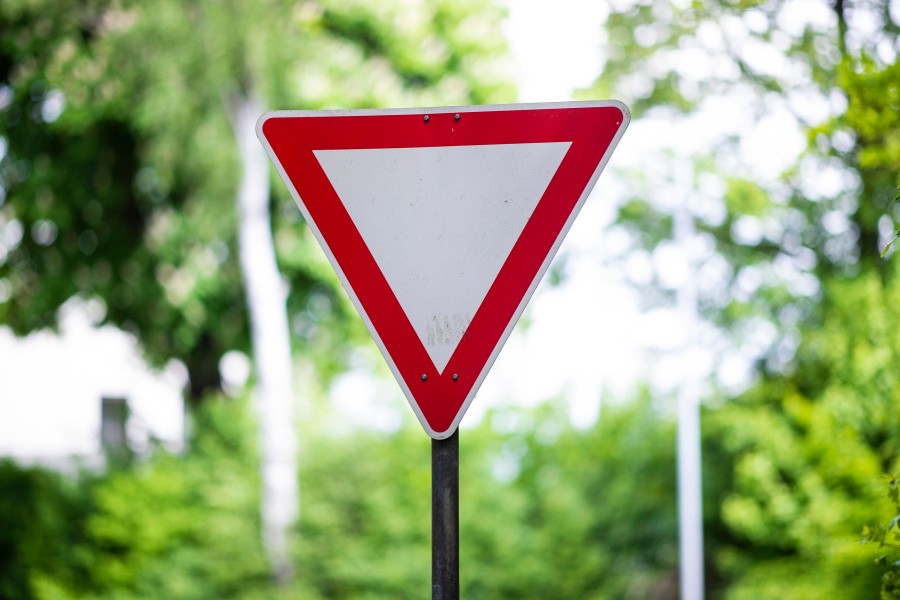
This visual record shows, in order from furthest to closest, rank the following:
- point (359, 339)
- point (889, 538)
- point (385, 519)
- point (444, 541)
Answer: point (359, 339)
point (385, 519)
point (889, 538)
point (444, 541)

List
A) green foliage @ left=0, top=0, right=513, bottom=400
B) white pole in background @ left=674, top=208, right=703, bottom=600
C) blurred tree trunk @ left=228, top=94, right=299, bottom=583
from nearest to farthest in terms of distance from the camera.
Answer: white pole in background @ left=674, top=208, right=703, bottom=600, blurred tree trunk @ left=228, top=94, right=299, bottom=583, green foliage @ left=0, top=0, right=513, bottom=400

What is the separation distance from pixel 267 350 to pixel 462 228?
36.1 feet

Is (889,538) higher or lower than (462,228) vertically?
lower

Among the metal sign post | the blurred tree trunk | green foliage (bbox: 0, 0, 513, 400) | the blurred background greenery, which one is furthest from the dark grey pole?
green foliage (bbox: 0, 0, 513, 400)

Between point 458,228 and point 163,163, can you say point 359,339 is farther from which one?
point 458,228

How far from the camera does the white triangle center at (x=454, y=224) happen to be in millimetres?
2172

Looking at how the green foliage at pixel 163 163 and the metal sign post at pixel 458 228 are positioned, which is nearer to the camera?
the metal sign post at pixel 458 228

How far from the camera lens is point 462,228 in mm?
2182

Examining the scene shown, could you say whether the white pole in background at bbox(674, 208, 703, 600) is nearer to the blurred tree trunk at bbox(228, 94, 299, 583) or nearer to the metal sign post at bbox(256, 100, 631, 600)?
the blurred tree trunk at bbox(228, 94, 299, 583)

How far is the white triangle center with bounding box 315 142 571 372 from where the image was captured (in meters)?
2.17

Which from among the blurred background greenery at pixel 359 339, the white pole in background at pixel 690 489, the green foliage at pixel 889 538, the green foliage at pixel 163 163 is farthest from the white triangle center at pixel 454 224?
the green foliage at pixel 163 163

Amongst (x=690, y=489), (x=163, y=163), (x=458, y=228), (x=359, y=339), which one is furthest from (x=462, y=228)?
(x=359, y=339)

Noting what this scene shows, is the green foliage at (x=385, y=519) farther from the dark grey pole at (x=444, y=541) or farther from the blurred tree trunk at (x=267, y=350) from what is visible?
the dark grey pole at (x=444, y=541)

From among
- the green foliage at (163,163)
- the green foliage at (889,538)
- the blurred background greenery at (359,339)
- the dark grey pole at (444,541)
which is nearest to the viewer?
the dark grey pole at (444,541)
